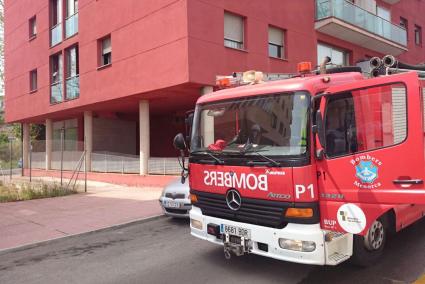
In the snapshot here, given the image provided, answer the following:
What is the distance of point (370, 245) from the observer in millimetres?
5020

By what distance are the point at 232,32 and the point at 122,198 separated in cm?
695

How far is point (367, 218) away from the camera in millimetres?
4145

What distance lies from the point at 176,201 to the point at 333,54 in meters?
14.0

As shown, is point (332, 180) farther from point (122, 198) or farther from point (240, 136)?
point (122, 198)

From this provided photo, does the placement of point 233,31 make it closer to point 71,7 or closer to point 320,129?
point 71,7

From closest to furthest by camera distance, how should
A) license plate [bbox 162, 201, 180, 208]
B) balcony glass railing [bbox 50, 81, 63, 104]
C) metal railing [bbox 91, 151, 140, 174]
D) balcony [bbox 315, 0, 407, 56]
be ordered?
license plate [bbox 162, 201, 180, 208] < metal railing [bbox 91, 151, 140, 174] < balcony [bbox 315, 0, 407, 56] < balcony glass railing [bbox 50, 81, 63, 104]

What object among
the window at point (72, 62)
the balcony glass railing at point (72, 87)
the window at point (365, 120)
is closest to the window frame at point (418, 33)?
the window at point (72, 62)

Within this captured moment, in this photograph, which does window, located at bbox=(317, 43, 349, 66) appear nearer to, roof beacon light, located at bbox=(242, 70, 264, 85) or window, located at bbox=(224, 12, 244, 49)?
window, located at bbox=(224, 12, 244, 49)

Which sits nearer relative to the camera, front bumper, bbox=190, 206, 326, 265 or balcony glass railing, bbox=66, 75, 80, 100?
front bumper, bbox=190, 206, 326, 265

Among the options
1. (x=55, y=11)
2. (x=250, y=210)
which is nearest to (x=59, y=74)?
(x=55, y=11)

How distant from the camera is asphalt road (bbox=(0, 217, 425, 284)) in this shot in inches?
194

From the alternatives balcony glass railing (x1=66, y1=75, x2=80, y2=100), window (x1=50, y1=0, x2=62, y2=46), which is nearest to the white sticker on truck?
balcony glass railing (x1=66, y1=75, x2=80, y2=100)

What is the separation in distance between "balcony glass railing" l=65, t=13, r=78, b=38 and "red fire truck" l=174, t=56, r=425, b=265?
17.0 metres

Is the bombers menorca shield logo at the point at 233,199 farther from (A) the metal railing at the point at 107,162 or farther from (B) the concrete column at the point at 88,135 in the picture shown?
(B) the concrete column at the point at 88,135
